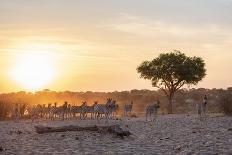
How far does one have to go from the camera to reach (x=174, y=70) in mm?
72750

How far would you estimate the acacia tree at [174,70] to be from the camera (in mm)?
72875

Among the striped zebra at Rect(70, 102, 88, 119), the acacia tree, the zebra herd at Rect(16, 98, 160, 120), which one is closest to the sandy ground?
the zebra herd at Rect(16, 98, 160, 120)

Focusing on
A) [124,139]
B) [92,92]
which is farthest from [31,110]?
[92,92]

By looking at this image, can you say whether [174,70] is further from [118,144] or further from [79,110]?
[118,144]

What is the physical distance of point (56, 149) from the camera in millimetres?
22109

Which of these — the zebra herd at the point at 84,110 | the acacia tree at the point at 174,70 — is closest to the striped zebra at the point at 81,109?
the zebra herd at the point at 84,110

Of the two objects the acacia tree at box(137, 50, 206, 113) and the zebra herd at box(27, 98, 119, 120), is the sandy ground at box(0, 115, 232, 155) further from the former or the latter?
the acacia tree at box(137, 50, 206, 113)

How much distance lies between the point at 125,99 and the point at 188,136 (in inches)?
3452

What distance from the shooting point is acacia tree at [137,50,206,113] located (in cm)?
7288

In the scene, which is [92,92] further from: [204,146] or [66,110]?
[204,146]

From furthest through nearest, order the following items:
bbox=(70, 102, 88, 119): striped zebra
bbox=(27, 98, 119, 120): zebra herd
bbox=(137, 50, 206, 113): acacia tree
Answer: bbox=(137, 50, 206, 113): acacia tree < bbox=(70, 102, 88, 119): striped zebra < bbox=(27, 98, 119, 120): zebra herd

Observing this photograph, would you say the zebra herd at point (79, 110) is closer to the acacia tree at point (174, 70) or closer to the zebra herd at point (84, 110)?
the zebra herd at point (84, 110)

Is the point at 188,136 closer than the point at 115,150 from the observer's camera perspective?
No

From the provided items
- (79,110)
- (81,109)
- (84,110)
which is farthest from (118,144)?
(79,110)
